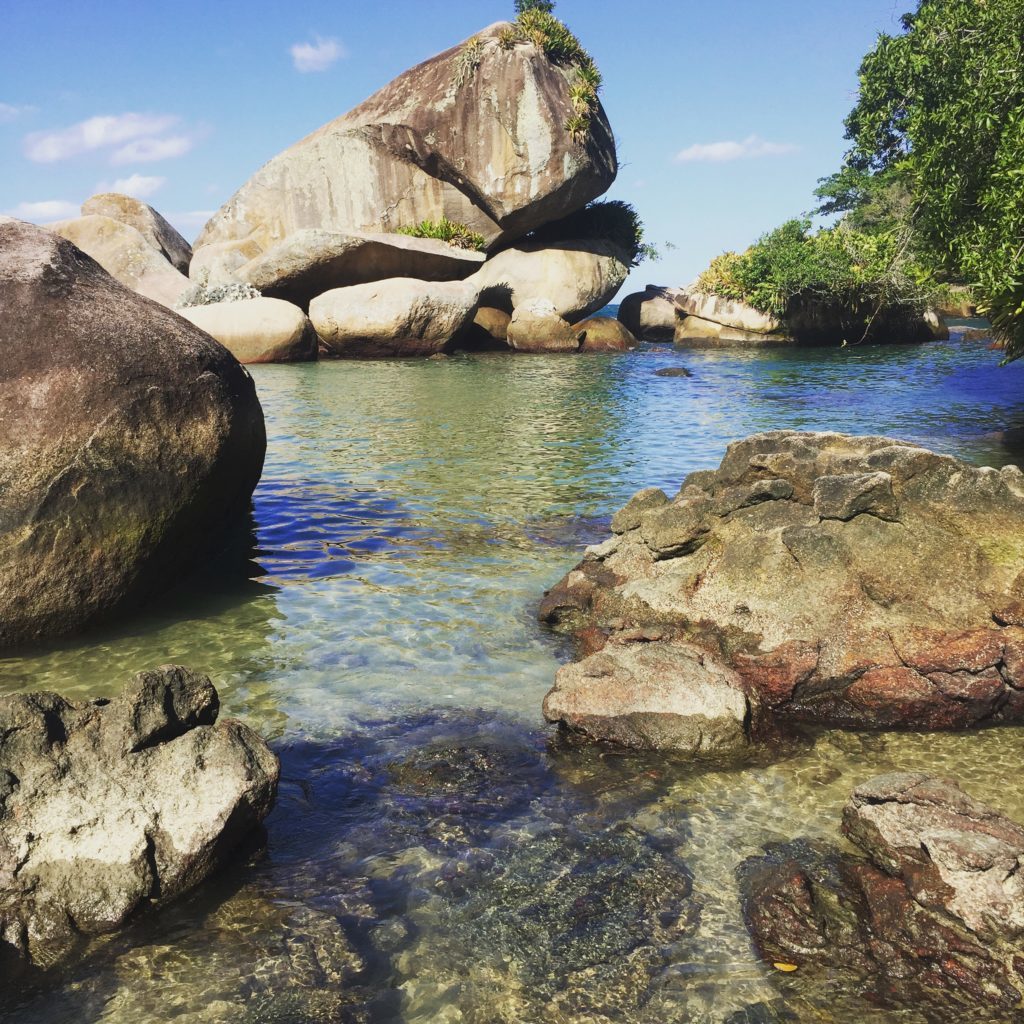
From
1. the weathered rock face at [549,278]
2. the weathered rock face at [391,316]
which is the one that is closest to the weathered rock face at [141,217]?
the weathered rock face at [391,316]

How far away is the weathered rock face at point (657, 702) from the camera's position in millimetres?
5645

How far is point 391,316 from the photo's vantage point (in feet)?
105

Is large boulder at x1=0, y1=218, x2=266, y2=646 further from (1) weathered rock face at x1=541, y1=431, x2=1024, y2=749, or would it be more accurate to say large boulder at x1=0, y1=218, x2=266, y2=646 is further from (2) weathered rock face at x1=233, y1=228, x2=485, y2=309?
(2) weathered rock face at x1=233, y1=228, x2=485, y2=309

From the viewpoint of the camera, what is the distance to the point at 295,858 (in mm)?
4680

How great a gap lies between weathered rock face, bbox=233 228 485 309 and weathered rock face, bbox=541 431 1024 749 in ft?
91.4

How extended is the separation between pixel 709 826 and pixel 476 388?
836 inches

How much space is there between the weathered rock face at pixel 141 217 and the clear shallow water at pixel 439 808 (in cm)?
3283

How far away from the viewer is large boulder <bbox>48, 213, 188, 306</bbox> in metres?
36.2

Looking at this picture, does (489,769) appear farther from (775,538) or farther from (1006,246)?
(1006,246)

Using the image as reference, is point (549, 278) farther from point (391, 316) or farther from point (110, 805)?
point (110, 805)

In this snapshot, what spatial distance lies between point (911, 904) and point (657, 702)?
6.28 feet

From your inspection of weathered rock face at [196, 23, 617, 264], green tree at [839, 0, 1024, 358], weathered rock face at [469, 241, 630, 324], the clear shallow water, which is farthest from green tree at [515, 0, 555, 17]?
the clear shallow water

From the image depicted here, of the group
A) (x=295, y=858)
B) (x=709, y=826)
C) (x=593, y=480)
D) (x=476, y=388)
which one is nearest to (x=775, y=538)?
(x=709, y=826)

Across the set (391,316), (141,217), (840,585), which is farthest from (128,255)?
Result: (840,585)
